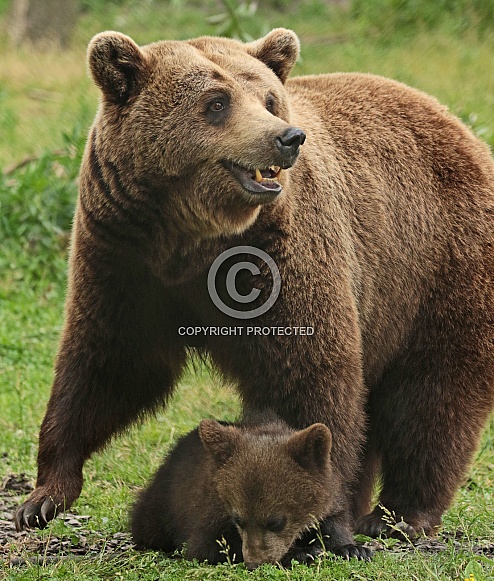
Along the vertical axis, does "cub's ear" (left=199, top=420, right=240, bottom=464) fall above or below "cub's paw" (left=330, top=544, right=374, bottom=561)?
above

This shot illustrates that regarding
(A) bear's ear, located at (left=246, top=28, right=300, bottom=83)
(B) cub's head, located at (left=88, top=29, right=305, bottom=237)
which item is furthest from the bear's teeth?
(A) bear's ear, located at (left=246, top=28, right=300, bottom=83)

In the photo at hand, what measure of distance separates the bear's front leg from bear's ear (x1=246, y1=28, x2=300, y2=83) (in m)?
1.29

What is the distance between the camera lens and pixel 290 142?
15.7ft

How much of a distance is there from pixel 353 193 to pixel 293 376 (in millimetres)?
1296

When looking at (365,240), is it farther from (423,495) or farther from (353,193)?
(423,495)

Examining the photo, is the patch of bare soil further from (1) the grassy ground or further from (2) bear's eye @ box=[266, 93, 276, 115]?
(2) bear's eye @ box=[266, 93, 276, 115]

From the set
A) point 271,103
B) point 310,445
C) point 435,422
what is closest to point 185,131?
point 271,103

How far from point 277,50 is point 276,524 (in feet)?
7.95

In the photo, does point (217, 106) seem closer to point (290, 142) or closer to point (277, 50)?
point (290, 142)

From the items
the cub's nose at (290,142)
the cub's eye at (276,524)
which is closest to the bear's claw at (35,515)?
the cub's eye at (276,524)

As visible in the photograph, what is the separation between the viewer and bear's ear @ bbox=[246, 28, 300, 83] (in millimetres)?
5512

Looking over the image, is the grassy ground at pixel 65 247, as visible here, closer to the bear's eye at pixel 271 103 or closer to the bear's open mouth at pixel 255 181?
the bear's open mouth at pixel 255 181

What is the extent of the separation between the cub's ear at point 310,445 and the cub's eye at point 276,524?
0.92 feet

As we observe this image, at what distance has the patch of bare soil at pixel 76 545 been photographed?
5.41 metres
